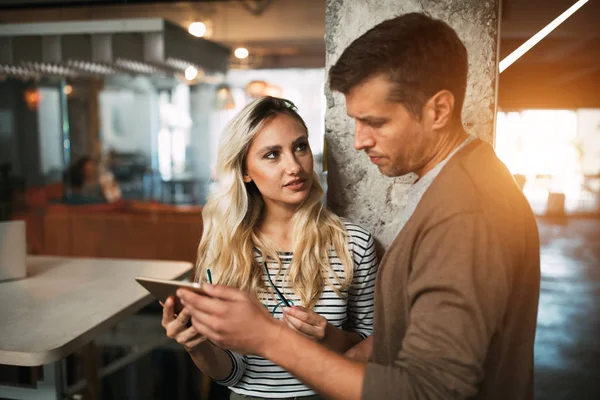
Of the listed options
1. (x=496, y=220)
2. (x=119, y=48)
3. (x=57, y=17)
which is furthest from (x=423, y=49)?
(x=57, y=17)

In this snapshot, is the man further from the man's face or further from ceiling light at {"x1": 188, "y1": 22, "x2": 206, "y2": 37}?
ceiling light at {"x1": 188, "y1": 22, "x2": 206, "y2": 37}

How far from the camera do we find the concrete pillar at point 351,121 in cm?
141

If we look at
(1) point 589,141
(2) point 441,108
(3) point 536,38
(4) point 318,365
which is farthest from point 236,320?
(1) point 589,141

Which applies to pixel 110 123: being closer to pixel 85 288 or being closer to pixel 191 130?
pixel 191 130

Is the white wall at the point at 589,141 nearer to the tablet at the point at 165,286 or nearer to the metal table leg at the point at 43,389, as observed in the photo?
the tablet at the point at 165,286

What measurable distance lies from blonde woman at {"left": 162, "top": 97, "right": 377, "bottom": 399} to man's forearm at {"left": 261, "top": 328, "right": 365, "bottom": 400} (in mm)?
541

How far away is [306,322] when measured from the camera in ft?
4.26

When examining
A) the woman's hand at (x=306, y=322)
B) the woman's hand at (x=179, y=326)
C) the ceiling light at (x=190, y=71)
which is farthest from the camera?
the ceiling light at (x=190, y=71)

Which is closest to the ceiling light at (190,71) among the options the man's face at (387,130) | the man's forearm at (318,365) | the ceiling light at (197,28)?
the ceiling light at (197,28)

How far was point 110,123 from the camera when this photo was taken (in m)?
14.1

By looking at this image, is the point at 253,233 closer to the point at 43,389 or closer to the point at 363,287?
the point at 363,287

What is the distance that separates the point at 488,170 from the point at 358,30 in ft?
2.61

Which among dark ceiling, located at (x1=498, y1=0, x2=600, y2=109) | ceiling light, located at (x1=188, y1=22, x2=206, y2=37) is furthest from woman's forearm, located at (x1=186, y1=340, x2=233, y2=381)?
ceiling light, located at (x1=188, y1=22, x2=206, y2=37)

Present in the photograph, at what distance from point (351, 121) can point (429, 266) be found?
833 millimetres
